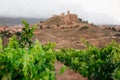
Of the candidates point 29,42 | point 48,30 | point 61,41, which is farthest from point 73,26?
point 29,42

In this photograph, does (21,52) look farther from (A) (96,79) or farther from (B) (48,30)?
(B) (48,30)

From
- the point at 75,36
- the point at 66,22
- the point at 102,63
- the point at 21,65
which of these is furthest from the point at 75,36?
the point at 21,65

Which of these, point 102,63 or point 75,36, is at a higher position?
point 102,63

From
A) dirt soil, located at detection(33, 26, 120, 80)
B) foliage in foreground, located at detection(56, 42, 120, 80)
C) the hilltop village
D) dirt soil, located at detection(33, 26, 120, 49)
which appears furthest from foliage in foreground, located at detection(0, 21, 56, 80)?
the hilltop village

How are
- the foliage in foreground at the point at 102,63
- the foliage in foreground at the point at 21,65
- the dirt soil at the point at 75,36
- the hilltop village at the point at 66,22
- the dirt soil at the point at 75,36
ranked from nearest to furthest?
the foliage in foreground at the point at 21,65 → the foliage in foreground at the point at 102,63 → the dirt soil at the point at 75,36 → the dirt soil at the point at 75,36 → the hilltop village at the point at 66,22

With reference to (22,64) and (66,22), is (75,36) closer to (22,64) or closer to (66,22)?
(66,22)

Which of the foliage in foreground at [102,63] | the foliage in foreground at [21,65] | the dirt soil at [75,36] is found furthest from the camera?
the dirt soil at [75,36]

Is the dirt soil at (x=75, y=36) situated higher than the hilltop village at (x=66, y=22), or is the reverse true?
the hilltop village at (x=66, y=22)

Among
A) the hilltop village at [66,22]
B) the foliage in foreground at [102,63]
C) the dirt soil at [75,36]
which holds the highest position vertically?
the foliage in foreground at [102,63]

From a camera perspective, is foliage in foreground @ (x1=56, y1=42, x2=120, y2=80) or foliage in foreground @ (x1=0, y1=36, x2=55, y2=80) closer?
foliage in foreground @ (x1=0, y1=36, x2=55, y2=80)

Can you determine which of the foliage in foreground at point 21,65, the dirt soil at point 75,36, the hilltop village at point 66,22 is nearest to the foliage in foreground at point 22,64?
the foliage in foreground at point 21,65

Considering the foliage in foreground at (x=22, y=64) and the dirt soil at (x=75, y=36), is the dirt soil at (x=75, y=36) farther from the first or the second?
the foliage in foreground at (x=22, y=64)

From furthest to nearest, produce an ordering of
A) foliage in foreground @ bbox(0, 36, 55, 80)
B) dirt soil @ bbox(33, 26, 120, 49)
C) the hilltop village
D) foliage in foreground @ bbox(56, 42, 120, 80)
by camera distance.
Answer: the hilltop village
dirt soil @ bbox(33, 26, 120, 49)
foliage in foreground @ bbox(56, 42, 120, 80)
foliage in foreground @ bbox(0, 36, 55, 80)

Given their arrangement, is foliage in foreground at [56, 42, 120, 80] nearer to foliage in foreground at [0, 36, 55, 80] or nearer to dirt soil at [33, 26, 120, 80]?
foliage in foreground at [0, 36, 55, 80]
